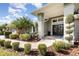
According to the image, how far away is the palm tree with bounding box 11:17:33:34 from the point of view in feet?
18.7

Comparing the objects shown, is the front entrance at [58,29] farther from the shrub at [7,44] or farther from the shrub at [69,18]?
the shrub at [7,44]

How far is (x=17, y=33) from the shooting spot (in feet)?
19.3

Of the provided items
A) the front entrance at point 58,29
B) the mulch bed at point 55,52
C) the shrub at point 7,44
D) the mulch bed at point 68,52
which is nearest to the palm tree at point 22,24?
the shrub at point 7,44

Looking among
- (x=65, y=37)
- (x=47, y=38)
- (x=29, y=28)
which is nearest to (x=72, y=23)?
(x=65, y=37)

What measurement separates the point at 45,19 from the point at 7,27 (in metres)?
1.44

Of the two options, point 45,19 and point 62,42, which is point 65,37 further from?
point 45,19

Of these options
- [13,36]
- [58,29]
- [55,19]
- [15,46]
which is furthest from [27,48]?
[55,19]

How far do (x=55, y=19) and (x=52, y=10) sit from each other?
1.14ft

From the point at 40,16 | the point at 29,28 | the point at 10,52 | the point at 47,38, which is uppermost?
the point at 40,16

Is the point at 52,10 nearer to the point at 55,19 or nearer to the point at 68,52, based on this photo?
the point at 55,19

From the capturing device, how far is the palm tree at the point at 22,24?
571cm

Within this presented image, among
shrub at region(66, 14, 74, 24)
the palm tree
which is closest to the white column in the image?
the palm tree

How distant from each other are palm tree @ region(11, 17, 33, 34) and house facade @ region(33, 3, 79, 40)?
356 mm

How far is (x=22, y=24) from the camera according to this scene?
586cm
